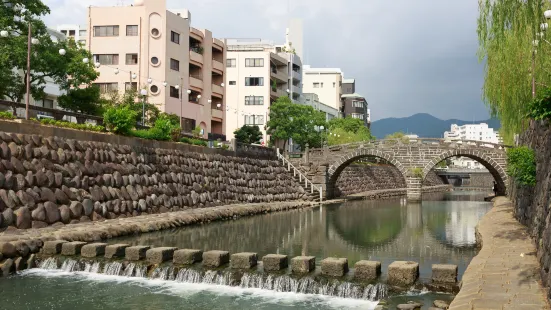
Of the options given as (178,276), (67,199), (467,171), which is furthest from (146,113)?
(467,171)

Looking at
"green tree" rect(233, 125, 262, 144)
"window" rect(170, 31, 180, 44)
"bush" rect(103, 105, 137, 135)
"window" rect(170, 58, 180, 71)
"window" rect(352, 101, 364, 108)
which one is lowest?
"bush" rect(103, 105, 137, 135)

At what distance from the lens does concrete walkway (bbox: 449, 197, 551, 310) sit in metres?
8.66

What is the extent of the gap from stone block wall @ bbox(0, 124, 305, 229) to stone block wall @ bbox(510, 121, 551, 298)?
600 inches

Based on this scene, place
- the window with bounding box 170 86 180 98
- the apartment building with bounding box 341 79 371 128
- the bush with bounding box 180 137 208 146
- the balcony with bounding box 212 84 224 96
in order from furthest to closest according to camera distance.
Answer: the apartment building with bounding box 341 79 371 128 < the balcony with bounding box 212 84 224 96 < the window with bounding box 170 86 180 98 < the bush with bounding box 180 137 208 146

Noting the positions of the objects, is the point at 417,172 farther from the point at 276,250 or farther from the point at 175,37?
the point at 276,250

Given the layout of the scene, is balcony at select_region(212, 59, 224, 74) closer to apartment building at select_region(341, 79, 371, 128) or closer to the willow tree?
the willow tree

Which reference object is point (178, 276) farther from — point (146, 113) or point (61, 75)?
point (146, 113)

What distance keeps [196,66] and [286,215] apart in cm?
2571

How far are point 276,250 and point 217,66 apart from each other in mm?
40840

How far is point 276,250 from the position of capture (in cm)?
1922

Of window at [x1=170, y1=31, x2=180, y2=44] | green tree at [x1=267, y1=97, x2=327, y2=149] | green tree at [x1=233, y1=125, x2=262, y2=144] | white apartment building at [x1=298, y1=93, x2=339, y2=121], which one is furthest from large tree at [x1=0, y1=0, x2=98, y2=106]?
white apartment building at [x1=298, y1=93, x2=339, y2=121]

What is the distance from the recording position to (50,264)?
48.9 ft

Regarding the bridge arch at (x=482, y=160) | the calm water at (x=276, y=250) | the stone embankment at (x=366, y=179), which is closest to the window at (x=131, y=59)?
the calm water at (x=276, y=250)

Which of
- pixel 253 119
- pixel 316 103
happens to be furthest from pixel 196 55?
pixel 316 103
